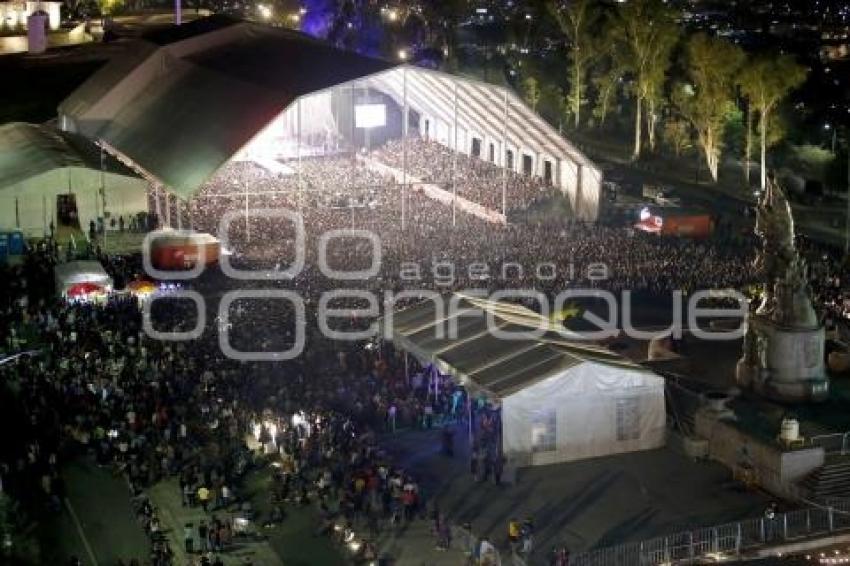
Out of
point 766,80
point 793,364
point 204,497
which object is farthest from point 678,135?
point 204,497

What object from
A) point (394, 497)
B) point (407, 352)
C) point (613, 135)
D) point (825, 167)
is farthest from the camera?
point (613, 135)

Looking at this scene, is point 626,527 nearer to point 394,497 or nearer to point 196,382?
point 394,497

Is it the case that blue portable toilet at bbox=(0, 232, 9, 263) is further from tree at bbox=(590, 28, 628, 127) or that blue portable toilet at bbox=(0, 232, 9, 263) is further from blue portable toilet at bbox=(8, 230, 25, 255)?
tree at bbox=(590, 28, 628, 127)

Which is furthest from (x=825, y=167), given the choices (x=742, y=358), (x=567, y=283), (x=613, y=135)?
(x=742, y=358)

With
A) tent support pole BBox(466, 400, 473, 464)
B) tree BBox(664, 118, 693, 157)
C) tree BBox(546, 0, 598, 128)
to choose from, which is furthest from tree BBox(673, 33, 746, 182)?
tent support pole BBox(466, 400, 473, 464)

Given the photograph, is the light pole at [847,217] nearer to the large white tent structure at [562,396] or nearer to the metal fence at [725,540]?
the large white tent structure at [562,396]

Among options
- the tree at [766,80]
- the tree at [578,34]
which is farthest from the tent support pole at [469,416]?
the tree at [578,34]

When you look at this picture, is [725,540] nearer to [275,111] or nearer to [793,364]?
[793,364]
